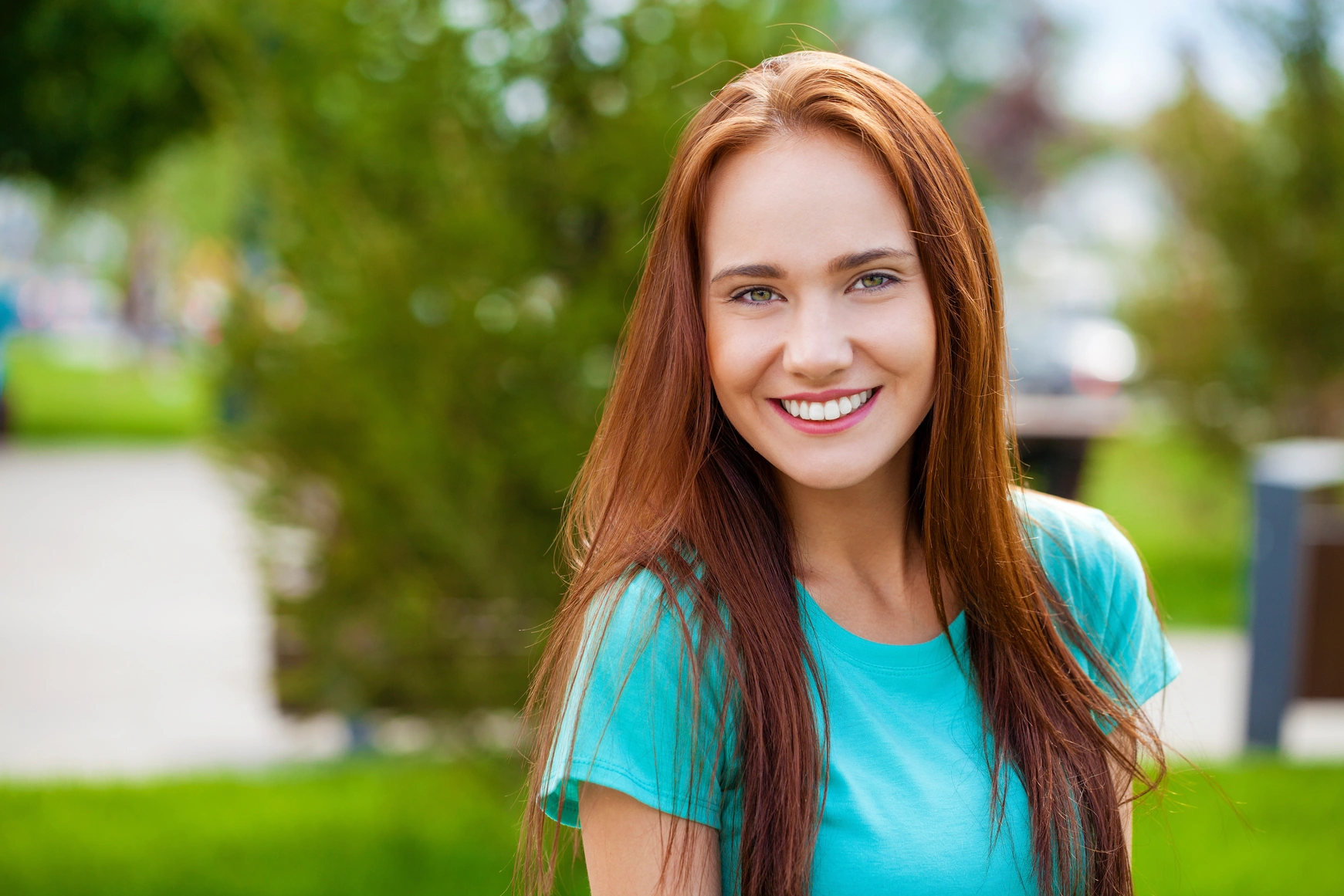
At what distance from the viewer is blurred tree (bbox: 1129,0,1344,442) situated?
8.44 metres

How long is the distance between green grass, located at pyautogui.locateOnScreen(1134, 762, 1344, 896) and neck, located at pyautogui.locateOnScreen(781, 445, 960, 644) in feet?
7.31

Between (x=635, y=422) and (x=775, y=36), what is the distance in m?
2.14

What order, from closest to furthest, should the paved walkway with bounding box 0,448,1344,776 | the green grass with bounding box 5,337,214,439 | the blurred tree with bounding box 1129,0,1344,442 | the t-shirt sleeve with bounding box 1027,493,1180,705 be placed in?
1. the t-shirt sleeve with bounding box 1027,493,1180,705
2. the paved walkway with bounding box 0,448,1344,776
3. the blurred tree with bounding box 1129,0,1344,442
4. the green grass with bounding box 5,337,214,439

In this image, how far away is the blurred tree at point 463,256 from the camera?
3498 mm

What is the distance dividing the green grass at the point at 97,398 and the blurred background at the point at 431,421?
6.12 m

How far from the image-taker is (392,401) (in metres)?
3.59

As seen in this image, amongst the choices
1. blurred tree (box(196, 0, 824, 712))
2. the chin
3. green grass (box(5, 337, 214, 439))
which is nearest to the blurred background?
blurred tree (box(196, 0, 824, 712))

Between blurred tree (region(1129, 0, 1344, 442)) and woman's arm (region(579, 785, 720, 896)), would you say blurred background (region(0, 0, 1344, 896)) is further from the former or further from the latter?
woman's arm (region(579, 785, 720, 896))

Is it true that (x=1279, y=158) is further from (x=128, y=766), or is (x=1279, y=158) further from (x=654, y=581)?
(x=654, y=581)

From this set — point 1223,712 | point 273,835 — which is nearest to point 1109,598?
point 273,835

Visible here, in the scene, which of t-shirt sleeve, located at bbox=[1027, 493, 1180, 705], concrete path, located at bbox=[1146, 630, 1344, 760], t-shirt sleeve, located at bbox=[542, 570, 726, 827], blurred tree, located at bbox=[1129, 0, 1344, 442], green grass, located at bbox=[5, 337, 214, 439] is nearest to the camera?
t-shirt sleeve, located at bbox=[542, 570, 726, 827]

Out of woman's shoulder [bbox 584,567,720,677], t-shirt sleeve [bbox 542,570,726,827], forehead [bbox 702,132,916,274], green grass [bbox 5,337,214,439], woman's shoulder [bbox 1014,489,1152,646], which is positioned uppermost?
green grass [bbox 5,337,214,439]

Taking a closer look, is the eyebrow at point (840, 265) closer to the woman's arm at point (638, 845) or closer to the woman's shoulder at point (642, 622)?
the woman's shoulder at point (642, 622)

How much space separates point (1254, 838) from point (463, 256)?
321 centimetres
